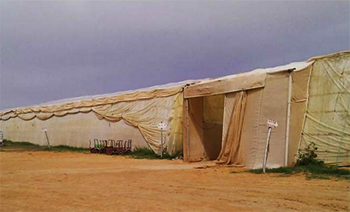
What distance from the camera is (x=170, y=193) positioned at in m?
7.38

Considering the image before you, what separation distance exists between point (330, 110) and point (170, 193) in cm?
635

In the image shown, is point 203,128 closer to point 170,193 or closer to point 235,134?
point 235,134

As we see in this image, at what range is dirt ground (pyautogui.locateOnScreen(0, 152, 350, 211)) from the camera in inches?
237

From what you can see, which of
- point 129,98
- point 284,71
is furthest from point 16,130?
point 284,71

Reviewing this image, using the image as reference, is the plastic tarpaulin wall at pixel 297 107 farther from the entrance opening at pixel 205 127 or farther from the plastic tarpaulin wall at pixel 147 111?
the plastic tarpaulin wall at pixel 147 111

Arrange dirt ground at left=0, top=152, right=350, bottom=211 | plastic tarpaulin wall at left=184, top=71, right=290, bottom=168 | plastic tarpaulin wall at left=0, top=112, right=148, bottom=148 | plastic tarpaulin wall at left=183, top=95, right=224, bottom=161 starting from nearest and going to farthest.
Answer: dirt ground at left=0, top=152, right=350, bottom=211 → plastic tarpaulin wall at left=184, top=71, right=290, bottom=168 → plastic tarpaulin wall at left=183, top=95, right=224, bottom=161 → plastic tarpaulin wall at left=0, top=112, right=148, bottom=148

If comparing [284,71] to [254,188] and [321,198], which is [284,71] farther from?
[321,198]

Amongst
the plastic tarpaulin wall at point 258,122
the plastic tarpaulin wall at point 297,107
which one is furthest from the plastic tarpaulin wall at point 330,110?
the plastic tarpaulin wall at point 258,122

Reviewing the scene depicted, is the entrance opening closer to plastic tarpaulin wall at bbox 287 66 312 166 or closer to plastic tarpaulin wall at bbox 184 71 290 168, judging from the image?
plastic tarpaulin wall at bbox 184 71 290 168

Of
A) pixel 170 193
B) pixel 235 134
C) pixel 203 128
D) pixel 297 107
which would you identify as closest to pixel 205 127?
pixel 203 128

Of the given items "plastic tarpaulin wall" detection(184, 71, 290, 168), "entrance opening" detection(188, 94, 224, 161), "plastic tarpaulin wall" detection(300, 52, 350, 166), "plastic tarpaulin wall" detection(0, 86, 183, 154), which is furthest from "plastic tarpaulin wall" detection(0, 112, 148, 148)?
"plastic tarpaulin wall" detection(300, 52, 350, 166)

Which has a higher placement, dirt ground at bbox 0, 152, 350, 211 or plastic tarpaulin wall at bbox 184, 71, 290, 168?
plastic tarpaulin wall at bbox 184, 71, 290, 168

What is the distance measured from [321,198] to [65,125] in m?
23.2

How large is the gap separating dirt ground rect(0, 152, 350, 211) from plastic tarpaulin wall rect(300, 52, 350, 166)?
195cm
